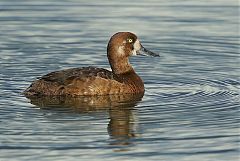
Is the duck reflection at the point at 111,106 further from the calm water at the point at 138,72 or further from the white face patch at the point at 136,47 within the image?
the white face patch at the point at 136,47

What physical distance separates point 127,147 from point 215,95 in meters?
3.00

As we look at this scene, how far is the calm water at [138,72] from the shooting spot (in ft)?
32.2

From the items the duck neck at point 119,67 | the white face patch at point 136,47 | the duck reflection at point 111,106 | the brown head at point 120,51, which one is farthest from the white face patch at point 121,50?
the duck reflection at point 111,106

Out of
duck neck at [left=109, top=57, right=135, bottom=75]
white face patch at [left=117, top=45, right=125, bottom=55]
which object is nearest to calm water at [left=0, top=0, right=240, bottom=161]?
duck neck at [left=109, top=57, right=135, bottom=75]

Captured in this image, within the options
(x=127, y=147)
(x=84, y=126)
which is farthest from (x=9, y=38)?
(x=127, y=147)

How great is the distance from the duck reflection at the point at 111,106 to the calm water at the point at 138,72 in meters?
0.01

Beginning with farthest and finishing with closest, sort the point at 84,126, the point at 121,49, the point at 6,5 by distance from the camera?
1. the point at 6,5
2. the point at 121,49
3. the point at 84,126

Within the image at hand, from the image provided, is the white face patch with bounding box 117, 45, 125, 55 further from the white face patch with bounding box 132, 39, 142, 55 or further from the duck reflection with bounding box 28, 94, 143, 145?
the duck reflection with bounding box 28, 94, 143, 145

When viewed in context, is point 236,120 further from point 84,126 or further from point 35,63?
point 35,63

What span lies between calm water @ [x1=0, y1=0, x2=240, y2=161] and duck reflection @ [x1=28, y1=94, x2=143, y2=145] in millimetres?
14

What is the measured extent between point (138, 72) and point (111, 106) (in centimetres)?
230

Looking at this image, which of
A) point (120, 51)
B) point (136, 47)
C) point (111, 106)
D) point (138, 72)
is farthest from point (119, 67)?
point (111, 106)

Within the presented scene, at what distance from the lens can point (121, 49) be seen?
44.2 ft

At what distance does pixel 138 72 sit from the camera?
563 inches
